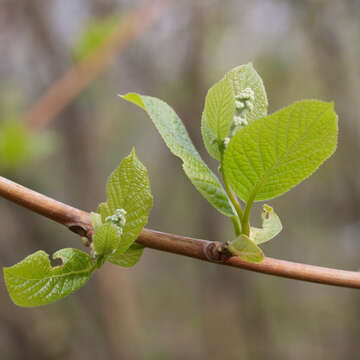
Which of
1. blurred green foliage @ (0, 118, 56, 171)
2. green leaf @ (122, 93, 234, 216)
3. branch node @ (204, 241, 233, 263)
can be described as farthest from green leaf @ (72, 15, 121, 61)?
branch node @ (204, 241, 233, 263)

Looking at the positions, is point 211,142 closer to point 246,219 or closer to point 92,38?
point 246,219

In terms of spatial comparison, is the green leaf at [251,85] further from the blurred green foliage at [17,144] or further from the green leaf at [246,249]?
the blurred green foliage at [17,144]

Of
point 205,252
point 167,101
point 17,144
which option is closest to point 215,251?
point 205,252

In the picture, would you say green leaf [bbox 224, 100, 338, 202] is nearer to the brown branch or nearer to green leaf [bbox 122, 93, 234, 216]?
green leaf [bbox 122, 93, 234, 216]

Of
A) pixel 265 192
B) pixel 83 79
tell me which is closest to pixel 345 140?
pixel 83 79

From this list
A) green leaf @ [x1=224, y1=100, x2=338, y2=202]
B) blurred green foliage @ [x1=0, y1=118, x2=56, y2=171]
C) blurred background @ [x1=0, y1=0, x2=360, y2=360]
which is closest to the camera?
green leaf @ [x1=224, y1=100, x2=338, y2=202]

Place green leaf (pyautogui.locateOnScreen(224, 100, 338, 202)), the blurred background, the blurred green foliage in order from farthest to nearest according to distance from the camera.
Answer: the blurred background < the blurred green foliage < green leaf (pyautogui.locateOnScreen(224, 100, 338, 202))

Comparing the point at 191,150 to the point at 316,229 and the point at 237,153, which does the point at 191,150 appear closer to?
the point at 237,153
